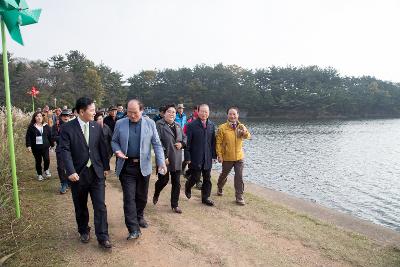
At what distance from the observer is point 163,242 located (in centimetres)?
456

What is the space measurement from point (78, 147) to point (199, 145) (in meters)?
2.49

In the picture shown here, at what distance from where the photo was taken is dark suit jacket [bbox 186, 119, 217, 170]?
6074 millimetres

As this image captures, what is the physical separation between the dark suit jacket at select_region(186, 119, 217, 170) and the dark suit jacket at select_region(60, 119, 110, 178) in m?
2.18

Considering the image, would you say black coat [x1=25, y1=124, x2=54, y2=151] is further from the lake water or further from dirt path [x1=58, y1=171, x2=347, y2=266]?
the lake water

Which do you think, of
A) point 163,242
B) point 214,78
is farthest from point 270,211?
point 214,78

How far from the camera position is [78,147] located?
4125 mm

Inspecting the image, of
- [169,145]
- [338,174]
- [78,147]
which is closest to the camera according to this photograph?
[78,147]

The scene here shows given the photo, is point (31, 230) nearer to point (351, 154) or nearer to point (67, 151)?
point (67, 151)

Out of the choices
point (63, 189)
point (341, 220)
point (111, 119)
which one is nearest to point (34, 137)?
point (63, 189)

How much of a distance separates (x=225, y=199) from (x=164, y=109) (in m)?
2.43

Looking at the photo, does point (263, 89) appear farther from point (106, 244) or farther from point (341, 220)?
point (106, 244)

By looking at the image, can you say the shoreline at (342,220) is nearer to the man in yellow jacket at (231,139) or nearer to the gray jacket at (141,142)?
the man in yellow jacket at (231,139)

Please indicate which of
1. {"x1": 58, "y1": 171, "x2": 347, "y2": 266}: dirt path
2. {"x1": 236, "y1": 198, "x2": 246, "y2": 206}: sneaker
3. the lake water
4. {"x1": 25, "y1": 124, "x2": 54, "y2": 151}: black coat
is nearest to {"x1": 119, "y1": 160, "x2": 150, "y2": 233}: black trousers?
{"x1": 58, "y1": 171, "x2": 347, "y2": 266}: dirt path

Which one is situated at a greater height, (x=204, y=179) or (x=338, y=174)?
(x=204, y=179)
